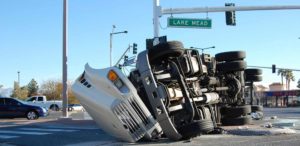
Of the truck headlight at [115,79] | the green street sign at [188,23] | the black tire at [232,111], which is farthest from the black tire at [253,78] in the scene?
the green street sign at [188,23]

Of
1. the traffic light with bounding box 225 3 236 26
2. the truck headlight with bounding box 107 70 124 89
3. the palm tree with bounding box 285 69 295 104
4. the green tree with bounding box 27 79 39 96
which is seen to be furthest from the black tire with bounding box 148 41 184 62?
the palm tree with bounding box 285 69 295 104

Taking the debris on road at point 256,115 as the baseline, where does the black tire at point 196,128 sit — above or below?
above

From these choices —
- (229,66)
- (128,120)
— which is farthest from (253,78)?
(128,120)

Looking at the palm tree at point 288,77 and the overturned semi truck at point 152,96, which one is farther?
the palm tree at point 288,77

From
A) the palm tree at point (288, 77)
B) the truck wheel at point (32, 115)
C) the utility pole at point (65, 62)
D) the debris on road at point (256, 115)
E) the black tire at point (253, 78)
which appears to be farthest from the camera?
the palm tree at point (288, 77)

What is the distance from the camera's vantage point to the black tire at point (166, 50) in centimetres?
922

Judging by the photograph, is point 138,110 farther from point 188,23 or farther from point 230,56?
point 188,23

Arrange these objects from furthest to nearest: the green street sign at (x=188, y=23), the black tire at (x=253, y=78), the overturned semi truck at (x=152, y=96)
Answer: the green street sign at (x=188, y=23) < the black tire at (x=253, y=78) < the overturned semi truck at (x=152, y=96)

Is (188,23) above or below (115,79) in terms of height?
above

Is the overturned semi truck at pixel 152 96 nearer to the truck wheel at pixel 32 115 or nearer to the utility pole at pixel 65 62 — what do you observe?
the utility pole at pixel 65 62

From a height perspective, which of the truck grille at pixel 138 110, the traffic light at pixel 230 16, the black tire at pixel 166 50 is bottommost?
the truck grille at pixel 138 110

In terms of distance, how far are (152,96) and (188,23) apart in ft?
50.2

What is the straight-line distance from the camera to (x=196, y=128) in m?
8.93

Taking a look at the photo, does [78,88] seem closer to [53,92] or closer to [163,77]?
[163,77]
